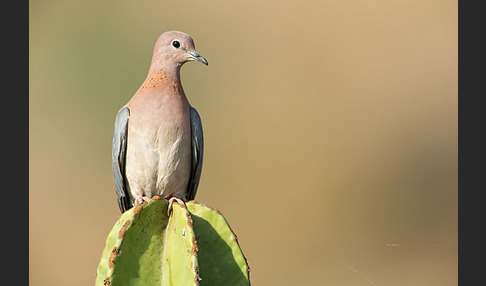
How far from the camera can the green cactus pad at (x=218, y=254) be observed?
353 centimetres

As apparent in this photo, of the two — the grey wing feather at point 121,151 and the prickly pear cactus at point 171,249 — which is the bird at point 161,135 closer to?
the grey wing feather at point 121,151

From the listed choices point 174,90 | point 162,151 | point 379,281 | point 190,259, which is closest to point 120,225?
point 190,259

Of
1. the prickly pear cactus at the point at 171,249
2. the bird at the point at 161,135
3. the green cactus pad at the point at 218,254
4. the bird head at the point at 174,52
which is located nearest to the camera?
the prickly pear cactus at the point at 171,249

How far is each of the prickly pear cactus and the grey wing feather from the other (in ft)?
2.83

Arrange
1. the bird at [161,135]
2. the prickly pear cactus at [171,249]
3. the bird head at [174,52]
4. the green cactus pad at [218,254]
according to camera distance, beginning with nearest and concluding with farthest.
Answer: the prickly pear cactus at [171,249] → the green cactus pad at [218,254] → the bird at [161,135] → the bird head at [174,52]

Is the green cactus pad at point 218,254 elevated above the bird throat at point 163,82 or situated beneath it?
situated beneath

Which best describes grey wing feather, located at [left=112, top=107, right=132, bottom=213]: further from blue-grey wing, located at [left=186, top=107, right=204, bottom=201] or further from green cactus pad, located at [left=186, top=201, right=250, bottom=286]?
green cactus pad, located at [left=186, top=201, right=250, bottom=286]

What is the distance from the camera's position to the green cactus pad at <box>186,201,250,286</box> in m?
3.53

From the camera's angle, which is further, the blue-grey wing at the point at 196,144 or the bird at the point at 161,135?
the blue-grey wing at the point at 196,144

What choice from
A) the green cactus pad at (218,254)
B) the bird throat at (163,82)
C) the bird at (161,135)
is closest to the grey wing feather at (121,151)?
the bird at (161,135)

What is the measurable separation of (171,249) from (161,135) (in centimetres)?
99

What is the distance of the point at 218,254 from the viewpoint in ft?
11.7

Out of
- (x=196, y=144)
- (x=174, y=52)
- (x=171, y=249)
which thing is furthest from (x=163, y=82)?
(x=171, y=249)

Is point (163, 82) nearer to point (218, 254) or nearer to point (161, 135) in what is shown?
point (161, 135)
